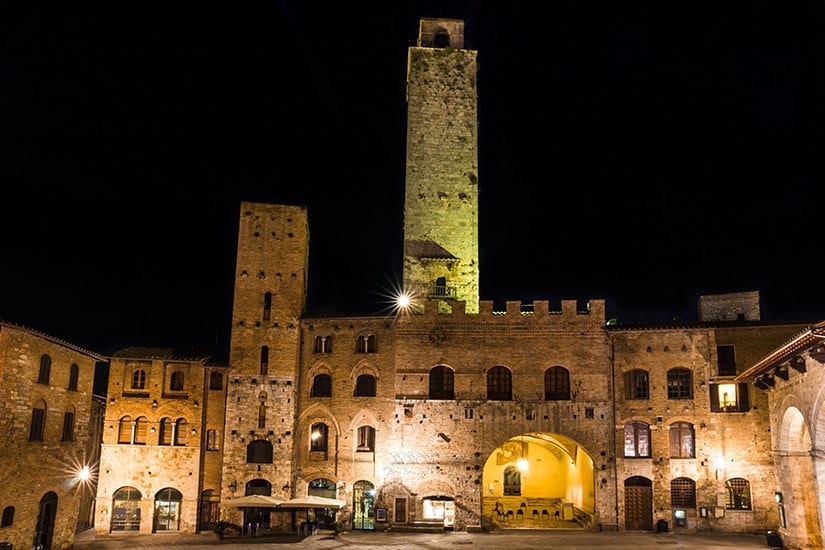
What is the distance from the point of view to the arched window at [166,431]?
3369 centimetres

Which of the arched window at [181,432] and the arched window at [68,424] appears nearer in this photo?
the arched window at [68,424]

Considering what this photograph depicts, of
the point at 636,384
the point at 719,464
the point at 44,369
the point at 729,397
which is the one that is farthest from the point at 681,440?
the point at 44,369

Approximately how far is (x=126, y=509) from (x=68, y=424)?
656 cm

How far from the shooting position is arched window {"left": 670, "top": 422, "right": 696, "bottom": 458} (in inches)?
1227

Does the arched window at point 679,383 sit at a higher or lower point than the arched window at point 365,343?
lower

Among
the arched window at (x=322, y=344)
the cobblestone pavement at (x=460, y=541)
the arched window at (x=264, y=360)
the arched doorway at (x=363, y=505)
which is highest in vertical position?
the arched window at (x=322, y=344)

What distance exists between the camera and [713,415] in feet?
102

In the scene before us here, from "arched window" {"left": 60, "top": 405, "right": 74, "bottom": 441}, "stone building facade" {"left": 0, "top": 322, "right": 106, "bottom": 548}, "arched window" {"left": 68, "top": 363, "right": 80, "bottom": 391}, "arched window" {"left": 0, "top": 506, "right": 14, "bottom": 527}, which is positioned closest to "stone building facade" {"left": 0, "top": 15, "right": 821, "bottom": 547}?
"stone building facade" {"left": 0, "top": 322, "right": 106, "bottom": 548}

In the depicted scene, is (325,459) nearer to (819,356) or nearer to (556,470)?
(556,470)

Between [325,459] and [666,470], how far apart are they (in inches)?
599

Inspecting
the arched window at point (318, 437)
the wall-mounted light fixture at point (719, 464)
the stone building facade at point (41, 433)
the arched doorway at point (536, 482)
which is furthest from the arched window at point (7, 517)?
the wall-mounted light fixture at point (719, 464)

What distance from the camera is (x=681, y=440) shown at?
31328 millimetres

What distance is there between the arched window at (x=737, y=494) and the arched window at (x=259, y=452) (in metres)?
20.2

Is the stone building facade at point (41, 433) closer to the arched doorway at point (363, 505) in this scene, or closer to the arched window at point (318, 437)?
the arched window at point (318, 437)
